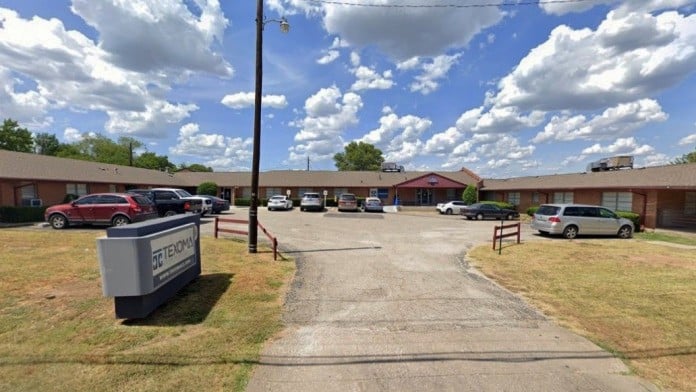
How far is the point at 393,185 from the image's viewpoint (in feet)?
137

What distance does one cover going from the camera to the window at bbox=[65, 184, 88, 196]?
23969mm

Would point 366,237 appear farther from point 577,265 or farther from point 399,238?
point 577,265

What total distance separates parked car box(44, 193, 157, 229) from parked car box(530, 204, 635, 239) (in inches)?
700

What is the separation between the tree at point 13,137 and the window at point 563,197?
6885 centimetres

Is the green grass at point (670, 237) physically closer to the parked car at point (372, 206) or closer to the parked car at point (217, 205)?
the parked car at point (372, 206)

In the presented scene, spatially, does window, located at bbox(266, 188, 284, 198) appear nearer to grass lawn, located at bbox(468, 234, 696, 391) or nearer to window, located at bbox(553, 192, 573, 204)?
window, located at bbox(553, 192, 573, 204)

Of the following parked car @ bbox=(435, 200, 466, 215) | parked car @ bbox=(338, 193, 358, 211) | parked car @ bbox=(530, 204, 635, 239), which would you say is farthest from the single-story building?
parked car @ bbox=(338, 193, 358, 211)

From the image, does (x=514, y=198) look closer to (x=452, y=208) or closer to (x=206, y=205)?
(x=452, y=208)

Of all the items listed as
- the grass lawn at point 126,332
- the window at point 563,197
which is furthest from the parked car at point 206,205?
the window at point 563,197

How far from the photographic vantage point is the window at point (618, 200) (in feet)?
Result: 69.1

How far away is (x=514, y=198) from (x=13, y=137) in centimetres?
6785

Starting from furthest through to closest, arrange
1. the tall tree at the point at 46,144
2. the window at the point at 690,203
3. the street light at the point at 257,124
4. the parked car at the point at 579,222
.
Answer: the tall tree at the point at 46,144 → the window at the point at 690,203 → the parked car at the point at 579,222 → the street light at the point at 257,124

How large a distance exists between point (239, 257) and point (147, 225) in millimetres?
4255

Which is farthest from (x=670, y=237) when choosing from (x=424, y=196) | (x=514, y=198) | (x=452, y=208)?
(x=424, y=196)
